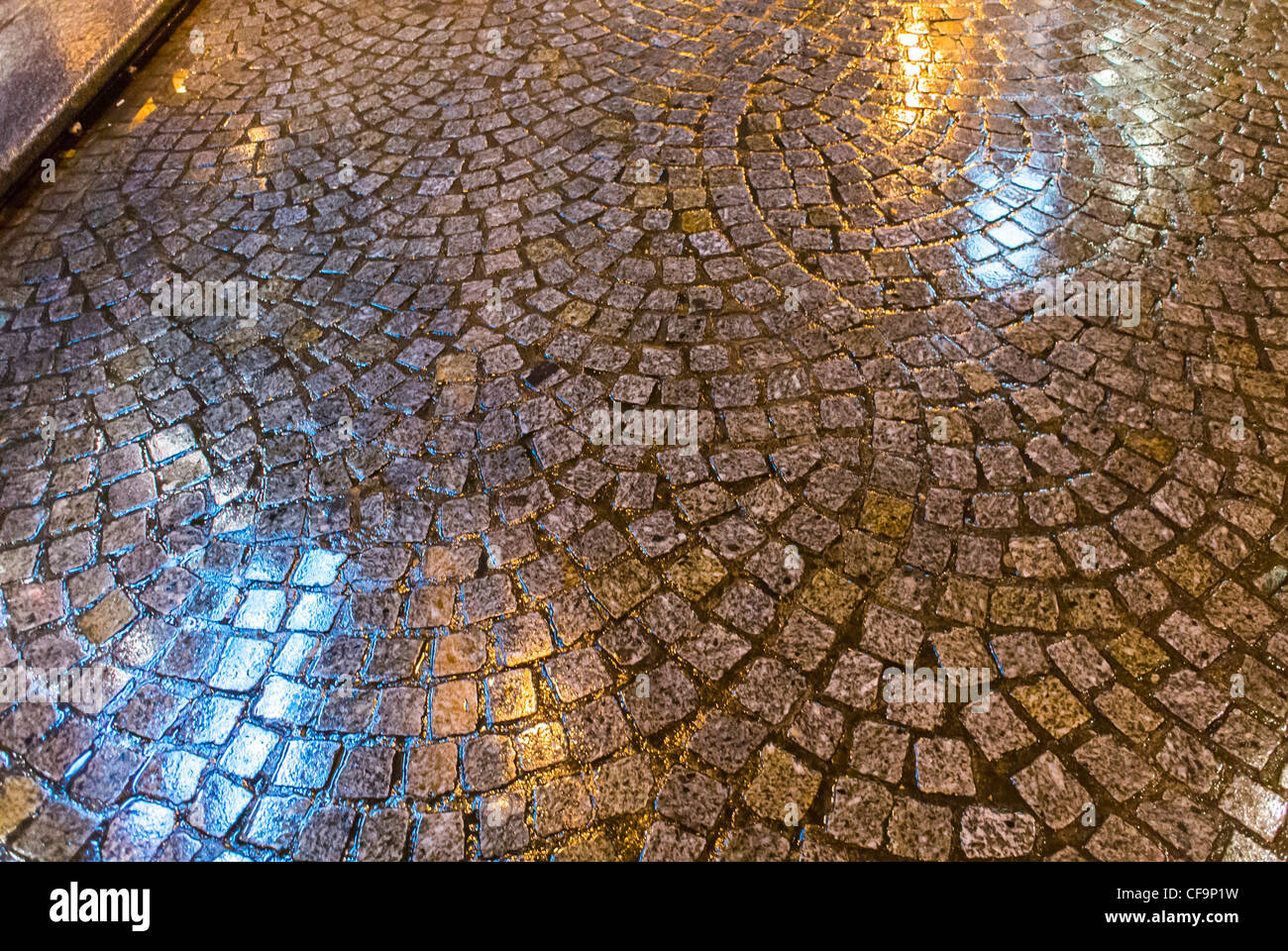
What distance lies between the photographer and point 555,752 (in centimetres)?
281

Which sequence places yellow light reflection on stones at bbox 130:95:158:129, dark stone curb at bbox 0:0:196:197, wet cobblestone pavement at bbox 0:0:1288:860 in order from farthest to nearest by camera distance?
yellow light reflection on stones at bbox 130:95:158:129
dark stone curb at bbox 0:0:196:197
wet cobblestone pavement at bbox 0:0:1288:860

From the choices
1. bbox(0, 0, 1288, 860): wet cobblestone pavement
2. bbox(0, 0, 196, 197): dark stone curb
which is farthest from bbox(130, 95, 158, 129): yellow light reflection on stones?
bbox(0, 0, 196, 197): dark stone curb

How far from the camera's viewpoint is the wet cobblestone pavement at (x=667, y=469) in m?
2.73

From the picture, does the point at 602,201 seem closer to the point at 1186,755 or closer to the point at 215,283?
the point at 215,283

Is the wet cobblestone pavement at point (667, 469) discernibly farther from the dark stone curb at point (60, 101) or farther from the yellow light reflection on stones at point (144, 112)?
the dark stone curb at point (60, 101)

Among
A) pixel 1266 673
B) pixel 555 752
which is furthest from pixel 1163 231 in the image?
pixel 555 752

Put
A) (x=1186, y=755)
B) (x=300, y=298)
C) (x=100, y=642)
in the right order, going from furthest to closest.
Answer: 1. (x=300, y=298)
2. (x=100, y=642)
3. (x=1186, y=755)

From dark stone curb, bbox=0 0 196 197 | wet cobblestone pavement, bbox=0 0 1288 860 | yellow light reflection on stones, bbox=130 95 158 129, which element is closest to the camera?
wet cobblestone pavement, bbox=0 0 1288 860

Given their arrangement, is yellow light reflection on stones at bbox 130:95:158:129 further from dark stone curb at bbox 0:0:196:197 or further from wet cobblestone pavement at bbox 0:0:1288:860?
dark stone curb at bbox 0:0:196:197

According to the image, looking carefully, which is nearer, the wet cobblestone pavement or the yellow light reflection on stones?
the wet cobblestone pavement

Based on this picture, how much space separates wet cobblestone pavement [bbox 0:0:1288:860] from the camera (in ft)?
8.97

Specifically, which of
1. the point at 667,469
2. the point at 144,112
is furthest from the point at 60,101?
the point at 667,469

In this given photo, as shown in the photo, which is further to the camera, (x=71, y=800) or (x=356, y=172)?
(x=356, y=172)

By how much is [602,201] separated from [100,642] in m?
3.83
